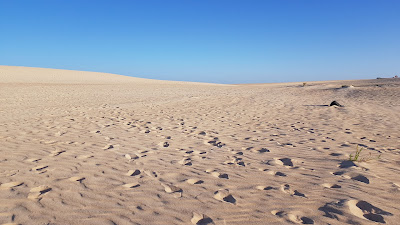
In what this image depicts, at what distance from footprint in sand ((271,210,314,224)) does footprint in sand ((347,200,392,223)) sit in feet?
1.87

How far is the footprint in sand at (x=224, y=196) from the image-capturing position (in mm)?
3033

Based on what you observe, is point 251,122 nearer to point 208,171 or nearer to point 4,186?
point 208,171

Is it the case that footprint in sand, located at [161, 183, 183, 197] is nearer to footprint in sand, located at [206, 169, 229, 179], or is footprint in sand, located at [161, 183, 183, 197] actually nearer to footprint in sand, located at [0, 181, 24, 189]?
footprint in sand, located at [206, 169, 229, 179]

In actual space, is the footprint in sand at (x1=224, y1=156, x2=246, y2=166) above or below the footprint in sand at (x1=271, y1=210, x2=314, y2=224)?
below

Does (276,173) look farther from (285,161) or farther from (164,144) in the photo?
(164,144)

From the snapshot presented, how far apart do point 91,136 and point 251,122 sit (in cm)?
503

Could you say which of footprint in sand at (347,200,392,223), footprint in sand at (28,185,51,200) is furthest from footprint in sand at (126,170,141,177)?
footprint in sand at (347,200,392,223)

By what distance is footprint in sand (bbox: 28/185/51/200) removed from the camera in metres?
3.07

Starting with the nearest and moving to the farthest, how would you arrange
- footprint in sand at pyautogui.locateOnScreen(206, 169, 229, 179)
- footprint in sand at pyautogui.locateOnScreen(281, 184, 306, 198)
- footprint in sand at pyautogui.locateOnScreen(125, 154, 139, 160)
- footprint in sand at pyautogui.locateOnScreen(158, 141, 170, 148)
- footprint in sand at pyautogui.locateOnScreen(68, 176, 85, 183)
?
footprint in sand at pyautogui.locateOnScreen(281, 184, 306, 198) → footprint in sand at pyautogui.locateOnScreen(68, 176, 85, 183) → footprint in sand at pyautogui.locateOnScreen(206, 169, 229, 179) → footprint in sand at pyautogui.locateOnScreen(125, 154, 139, 160) → footprint in sand at pyautogui.locateOnScreen(158, 141, 170, 148)

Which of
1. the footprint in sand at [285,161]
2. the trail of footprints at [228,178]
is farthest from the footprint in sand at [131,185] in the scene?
the footprint in sand at [285,161]

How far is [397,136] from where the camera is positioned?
6.11m

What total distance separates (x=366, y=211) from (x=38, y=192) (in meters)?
4.03

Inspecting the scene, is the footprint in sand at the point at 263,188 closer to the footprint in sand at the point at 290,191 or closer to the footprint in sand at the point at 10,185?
the footprint in sand at the point at 290,191

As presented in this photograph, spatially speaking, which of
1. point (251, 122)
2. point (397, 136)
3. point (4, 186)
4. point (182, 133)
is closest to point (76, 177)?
point (4, 186)
